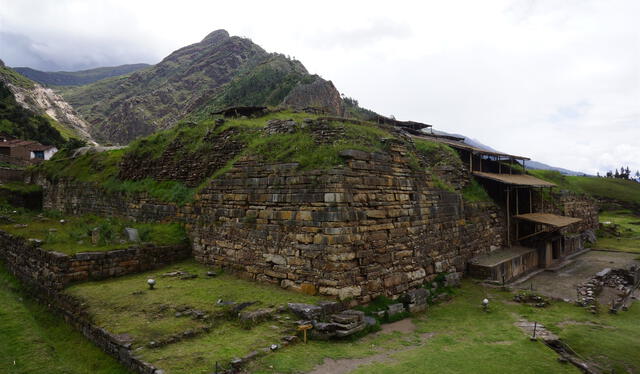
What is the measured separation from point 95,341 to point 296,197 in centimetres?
545

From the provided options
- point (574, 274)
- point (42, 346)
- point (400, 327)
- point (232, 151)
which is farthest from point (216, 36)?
point (400, 327)

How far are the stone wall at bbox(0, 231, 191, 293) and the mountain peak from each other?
6979 inches

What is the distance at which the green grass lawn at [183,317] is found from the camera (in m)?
6.18

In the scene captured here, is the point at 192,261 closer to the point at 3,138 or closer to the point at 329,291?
the point at 329,291

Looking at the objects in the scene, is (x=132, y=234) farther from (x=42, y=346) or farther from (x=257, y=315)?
(x=257, y=315)

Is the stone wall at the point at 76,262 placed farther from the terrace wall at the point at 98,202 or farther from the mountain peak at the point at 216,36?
the mountain peak at the point at 216,36

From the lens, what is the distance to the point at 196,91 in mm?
109188

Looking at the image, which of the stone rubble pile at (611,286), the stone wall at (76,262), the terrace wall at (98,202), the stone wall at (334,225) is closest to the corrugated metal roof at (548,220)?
the stone rubble pile at (611,286)

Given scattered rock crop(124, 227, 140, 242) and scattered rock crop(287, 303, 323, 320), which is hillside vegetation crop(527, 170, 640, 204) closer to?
scattered rock crop(287, 303, 323, 320)

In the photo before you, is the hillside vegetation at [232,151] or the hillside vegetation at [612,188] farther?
the hillside vegetation at [612,188]

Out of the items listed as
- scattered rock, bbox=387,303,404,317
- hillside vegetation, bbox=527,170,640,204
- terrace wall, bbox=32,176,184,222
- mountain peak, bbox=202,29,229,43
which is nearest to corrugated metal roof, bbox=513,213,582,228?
scattered rock, bbox=387,303,404,317

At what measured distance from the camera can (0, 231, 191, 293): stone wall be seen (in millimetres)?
10016

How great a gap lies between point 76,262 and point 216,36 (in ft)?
615

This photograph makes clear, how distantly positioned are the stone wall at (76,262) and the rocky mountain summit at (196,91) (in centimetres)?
2962
